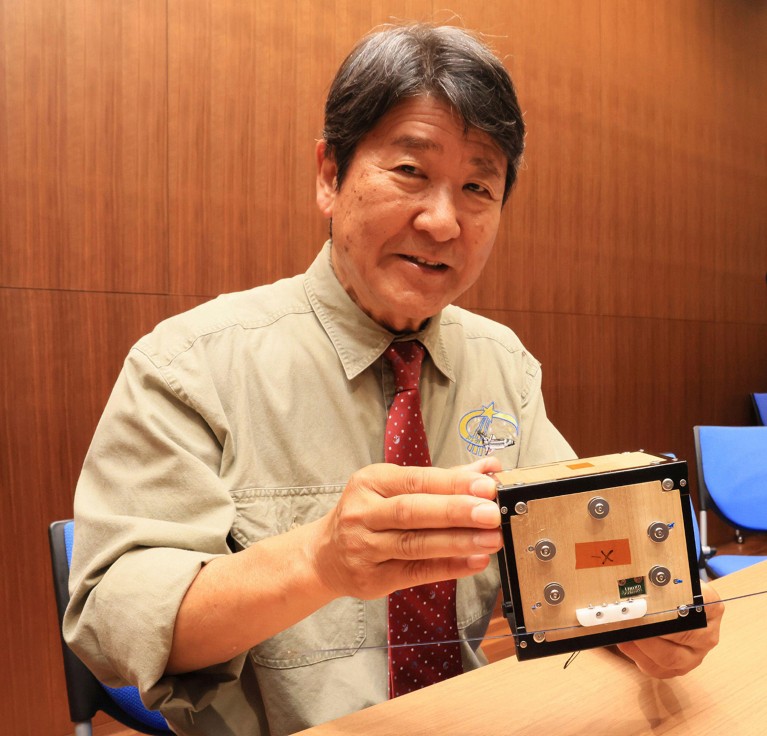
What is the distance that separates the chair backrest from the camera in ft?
7.88

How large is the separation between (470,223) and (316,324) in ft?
0.93

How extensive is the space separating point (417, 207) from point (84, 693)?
95 centimetres

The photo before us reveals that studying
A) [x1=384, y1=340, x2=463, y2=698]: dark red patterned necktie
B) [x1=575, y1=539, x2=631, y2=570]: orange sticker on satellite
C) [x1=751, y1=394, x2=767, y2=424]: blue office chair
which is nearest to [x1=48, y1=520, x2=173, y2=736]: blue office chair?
[x1=384, y1=340, x2=463, y2=698]: dark red patterned necktie

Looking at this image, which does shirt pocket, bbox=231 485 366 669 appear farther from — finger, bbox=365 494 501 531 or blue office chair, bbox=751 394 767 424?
blue office chair, bbox=751 394 767 424

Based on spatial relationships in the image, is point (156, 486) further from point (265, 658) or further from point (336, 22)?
point (336, 22)

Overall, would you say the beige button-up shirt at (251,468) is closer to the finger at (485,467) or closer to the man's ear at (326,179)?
the man's ear at (326,179)

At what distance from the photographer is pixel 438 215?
102 cm

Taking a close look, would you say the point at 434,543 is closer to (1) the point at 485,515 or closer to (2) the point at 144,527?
(1) the point at 485,515

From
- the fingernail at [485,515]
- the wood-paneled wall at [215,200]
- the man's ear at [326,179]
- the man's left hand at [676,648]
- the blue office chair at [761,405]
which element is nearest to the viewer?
the fingernail at [485,515]

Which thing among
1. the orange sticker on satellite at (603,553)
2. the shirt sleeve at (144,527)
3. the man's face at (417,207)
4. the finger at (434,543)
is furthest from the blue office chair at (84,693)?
the orange sticker on satellite at (603,553)

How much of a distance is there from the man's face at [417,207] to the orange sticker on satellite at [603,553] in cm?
51

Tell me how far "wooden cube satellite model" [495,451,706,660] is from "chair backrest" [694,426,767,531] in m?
1.92

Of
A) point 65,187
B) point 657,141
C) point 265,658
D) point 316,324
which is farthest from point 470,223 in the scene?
point 657,141

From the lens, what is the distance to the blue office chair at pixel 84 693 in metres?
1.23
